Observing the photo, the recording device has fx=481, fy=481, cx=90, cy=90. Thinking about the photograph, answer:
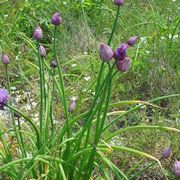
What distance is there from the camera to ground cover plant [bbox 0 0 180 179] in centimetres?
170

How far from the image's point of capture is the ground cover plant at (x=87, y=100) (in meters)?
1.70

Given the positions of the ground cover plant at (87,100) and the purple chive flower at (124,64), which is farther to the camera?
the ground cover plant at (87,100)

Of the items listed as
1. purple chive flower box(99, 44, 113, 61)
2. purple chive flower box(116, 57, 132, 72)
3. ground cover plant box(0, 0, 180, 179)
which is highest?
purple chive flower box(99, 44, 113, 61)

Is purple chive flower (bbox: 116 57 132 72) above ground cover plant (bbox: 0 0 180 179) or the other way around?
above

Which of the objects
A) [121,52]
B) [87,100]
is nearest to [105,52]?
[121,52]

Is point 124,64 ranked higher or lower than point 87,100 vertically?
higher

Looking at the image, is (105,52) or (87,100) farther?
(87,100)

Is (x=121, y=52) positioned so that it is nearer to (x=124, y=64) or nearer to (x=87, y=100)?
(x=124, y=64)

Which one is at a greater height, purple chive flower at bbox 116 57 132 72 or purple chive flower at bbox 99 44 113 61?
purple chive flower at bbox 99 44 113 61

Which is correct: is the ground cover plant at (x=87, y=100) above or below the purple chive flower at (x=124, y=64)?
below

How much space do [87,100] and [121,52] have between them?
1415mm

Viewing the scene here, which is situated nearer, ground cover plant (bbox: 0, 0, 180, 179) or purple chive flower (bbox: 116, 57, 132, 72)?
purple chive flower (bbox: 116, 57, 132, 72)

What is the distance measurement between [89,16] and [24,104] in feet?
4.98

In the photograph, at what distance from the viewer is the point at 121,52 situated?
56.6 inches
